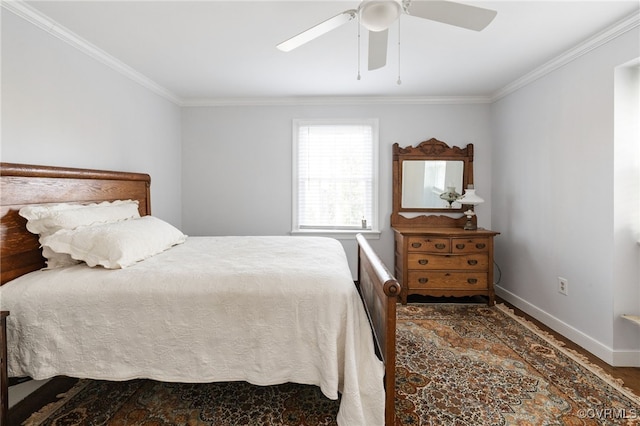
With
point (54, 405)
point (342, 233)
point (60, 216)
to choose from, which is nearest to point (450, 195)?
point (342, 233)

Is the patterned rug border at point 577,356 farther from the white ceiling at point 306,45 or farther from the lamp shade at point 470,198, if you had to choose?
the white ceiling at point 306,45

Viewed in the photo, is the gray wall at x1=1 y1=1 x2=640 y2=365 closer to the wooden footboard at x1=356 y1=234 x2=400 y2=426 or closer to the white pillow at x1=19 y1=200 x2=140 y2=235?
the white pillow at x1=19 y1=200 x2=140 y2=235

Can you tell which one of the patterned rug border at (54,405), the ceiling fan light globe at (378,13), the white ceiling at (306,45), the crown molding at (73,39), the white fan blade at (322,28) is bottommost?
the patterned rug border at (54,405)

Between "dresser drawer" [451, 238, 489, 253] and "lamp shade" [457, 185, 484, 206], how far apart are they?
43 centimetres

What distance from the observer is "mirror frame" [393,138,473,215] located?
3.74 meters

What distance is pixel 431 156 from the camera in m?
3.76

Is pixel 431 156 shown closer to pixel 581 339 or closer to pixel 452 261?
pixel 452 261

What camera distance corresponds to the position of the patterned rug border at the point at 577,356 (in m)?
1.85

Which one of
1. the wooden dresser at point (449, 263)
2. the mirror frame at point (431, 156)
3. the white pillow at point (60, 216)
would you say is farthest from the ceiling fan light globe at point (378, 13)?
the mirror frame at point (431, 156)

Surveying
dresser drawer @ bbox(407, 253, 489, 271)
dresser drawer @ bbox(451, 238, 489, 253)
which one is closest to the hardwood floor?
dresser drawer @ bbox(407, 253, 489, 271)

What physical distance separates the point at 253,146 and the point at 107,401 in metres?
2.88

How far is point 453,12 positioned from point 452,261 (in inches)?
96.4

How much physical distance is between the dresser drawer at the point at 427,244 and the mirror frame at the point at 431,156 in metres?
0.60

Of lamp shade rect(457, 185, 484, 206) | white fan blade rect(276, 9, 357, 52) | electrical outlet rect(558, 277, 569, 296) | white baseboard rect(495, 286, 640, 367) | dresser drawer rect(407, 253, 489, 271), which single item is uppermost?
white fan blade rect(276, 9, 357, 52)
